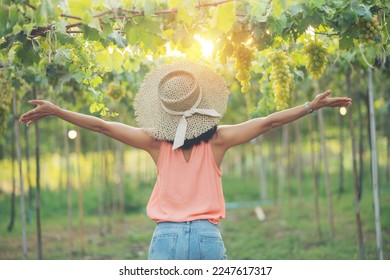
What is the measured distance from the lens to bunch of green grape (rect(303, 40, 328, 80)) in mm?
4434

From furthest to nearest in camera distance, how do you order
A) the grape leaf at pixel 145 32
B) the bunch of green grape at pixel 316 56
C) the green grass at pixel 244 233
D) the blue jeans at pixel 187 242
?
the green grass at pixel 244 233 → the bunch of green grape at pixel 316 56 → the grape leaf at pixel 145 32 → the blue jeans at pixel 187 242

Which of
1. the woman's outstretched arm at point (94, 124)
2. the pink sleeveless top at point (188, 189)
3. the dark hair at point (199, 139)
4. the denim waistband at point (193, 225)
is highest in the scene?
the woman's outstretched arm at point (94, 124)

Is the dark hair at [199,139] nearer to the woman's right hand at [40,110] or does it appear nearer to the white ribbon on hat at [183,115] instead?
the white ribbon on hat at [183,115]

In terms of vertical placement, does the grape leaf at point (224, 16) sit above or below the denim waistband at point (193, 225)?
above

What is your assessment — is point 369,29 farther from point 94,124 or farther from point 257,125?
point 94,124

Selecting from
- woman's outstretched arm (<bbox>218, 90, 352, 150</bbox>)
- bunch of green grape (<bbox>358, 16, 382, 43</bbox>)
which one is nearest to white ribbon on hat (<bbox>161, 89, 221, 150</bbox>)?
woman's outstretched arm (<bbox>218, 90, 352, 150</bbox>)

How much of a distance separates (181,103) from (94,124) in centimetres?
51

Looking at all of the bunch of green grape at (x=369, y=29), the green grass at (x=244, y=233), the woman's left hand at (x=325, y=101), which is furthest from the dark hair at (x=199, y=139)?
the green grass at (x=244, y=233)

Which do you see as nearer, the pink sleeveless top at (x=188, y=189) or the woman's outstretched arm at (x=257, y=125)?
the pink sleeveless top at (x=188, y=189)

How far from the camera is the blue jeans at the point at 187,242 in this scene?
3.26 m

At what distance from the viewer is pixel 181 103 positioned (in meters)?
3.57

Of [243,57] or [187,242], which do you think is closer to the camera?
[187,242]

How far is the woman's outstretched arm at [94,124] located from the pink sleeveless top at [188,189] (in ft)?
0.65

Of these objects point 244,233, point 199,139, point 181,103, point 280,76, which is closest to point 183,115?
point 181,103
